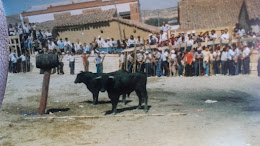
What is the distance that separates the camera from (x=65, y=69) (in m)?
17.6

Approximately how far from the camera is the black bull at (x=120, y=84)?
755 cm

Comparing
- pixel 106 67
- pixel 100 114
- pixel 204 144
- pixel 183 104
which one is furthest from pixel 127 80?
pixel 106 67

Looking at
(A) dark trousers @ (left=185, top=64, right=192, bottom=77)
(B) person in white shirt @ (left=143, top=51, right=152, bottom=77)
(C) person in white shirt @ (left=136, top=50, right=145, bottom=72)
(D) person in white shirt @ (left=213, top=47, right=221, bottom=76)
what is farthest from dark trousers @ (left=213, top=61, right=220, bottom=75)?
(C) person in white shirt @ (left=136, top=50, right=145, bottom=72)

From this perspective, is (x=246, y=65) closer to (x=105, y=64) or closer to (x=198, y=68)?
(x=198, y=68)

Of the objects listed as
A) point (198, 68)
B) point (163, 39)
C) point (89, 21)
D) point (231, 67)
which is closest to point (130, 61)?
point (163, 39)

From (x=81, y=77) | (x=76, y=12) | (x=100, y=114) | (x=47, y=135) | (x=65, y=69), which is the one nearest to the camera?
(x=47, y=135)

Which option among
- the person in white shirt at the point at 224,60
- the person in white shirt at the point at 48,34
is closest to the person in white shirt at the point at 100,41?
the person in white shirt at the point at 48,34

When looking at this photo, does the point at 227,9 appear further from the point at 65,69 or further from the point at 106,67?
the point at 65,69

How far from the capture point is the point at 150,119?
6.72m

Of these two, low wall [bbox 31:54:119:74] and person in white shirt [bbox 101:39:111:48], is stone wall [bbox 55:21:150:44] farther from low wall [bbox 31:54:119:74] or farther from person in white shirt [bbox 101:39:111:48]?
low wall [bbox 31:54:119:74]

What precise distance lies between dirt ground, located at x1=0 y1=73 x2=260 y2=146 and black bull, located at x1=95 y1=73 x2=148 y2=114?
468 millimetres

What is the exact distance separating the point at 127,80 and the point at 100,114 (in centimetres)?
118

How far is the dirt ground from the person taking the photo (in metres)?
5.32

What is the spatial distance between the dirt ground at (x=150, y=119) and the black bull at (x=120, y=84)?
47 centimetres
